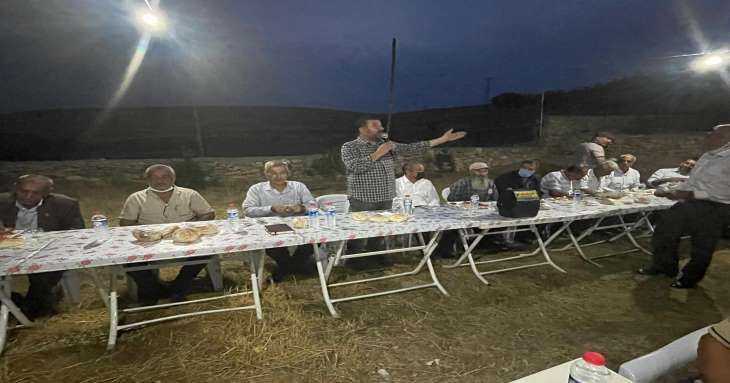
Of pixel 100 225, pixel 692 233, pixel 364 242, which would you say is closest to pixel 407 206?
pixel 364 242

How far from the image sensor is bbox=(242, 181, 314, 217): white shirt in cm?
329

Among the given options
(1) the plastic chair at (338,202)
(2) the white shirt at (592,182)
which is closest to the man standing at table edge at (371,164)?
(1) the plastic chair at (338,202)

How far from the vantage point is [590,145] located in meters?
6.25

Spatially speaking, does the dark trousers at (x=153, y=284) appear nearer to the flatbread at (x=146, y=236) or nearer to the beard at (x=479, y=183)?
the flatbread at (x=146, y=236)

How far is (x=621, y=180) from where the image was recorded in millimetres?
5348

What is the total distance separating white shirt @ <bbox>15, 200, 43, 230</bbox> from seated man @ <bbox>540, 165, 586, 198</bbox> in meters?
5.78

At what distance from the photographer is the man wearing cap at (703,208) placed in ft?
9.95

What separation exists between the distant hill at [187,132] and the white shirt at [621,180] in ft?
16.2

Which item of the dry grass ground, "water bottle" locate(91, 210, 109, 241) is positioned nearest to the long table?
"water bottle" locate(91, 210, 109, 241)

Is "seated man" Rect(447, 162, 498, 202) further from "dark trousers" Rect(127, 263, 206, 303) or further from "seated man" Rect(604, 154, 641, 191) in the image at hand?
"dark trousers" Rect(127, 263, 206, 303)

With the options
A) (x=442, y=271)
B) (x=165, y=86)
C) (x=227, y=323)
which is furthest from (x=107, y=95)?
(x=442, y=271)

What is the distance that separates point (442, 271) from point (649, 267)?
225 centimetres

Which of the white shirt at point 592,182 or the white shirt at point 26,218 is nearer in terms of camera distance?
the white shirt at point 26,218

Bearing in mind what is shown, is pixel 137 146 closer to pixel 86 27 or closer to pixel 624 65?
pixel 86 27
